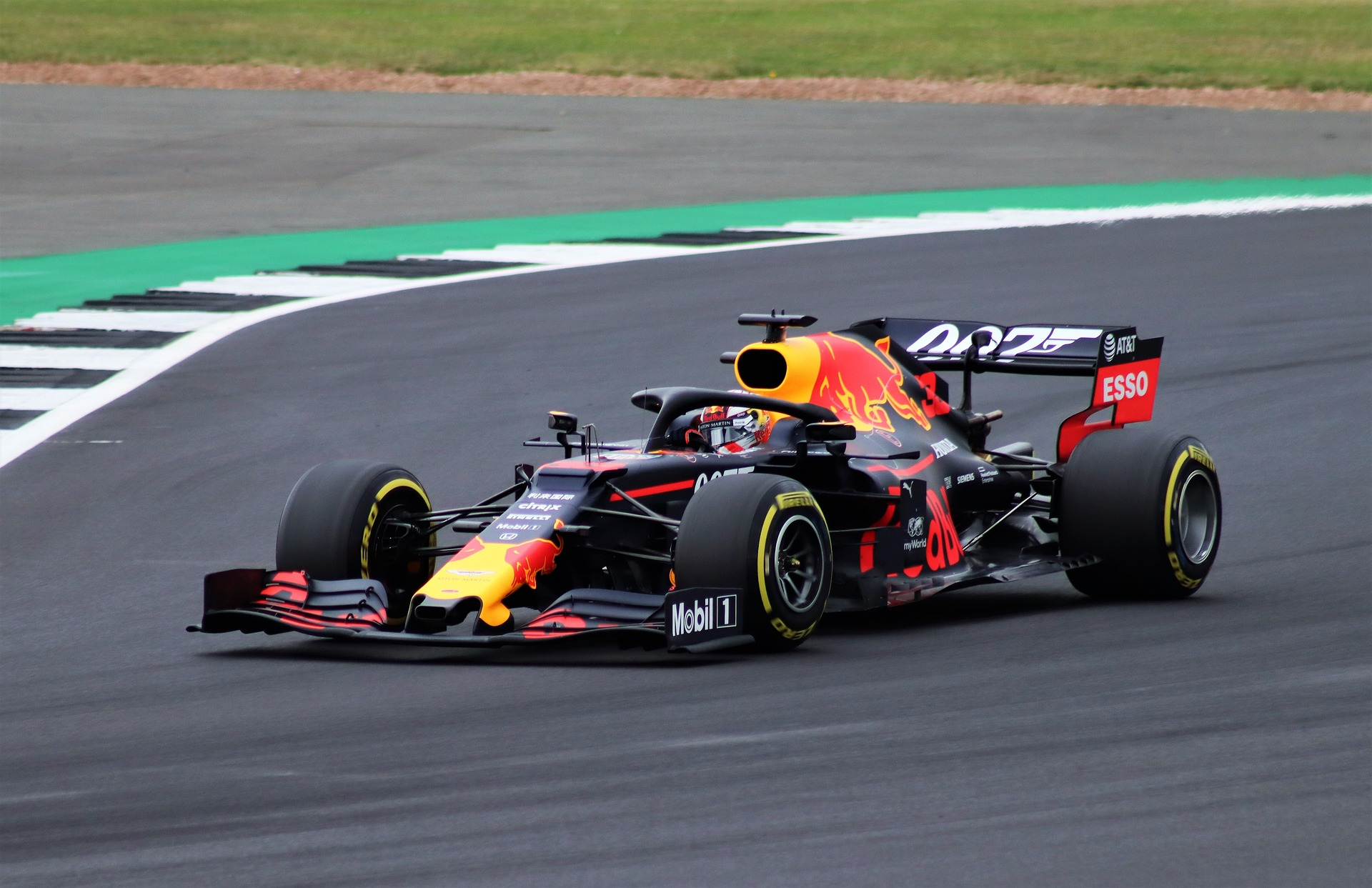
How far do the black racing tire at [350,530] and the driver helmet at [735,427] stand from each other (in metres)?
1.25

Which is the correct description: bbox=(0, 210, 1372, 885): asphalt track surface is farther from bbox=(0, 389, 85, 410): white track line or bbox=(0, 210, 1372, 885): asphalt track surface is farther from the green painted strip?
the green painted strip

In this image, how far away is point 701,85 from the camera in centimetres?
3453

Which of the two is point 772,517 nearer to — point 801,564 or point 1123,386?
point 801,564

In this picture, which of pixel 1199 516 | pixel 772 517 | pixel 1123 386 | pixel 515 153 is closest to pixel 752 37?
pixel 515 153

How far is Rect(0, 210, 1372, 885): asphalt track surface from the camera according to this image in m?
5.30

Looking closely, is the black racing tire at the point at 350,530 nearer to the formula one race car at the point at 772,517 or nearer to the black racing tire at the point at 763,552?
the formula one race car at the point at 772,517

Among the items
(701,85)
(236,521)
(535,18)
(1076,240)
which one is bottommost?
(236,521)

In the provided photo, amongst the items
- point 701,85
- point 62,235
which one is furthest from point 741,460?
point 701,85

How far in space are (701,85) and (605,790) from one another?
97.0 ft

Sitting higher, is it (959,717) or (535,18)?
(535,18)

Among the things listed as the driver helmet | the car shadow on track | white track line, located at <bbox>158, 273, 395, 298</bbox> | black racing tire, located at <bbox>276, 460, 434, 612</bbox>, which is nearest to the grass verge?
white track line, located at <bbox>158, 273, 395, 298</bbox>

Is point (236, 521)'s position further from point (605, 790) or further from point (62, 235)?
point (62, 235)

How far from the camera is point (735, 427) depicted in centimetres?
862

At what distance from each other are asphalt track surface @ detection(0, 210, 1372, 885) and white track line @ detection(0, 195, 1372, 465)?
362 mm
